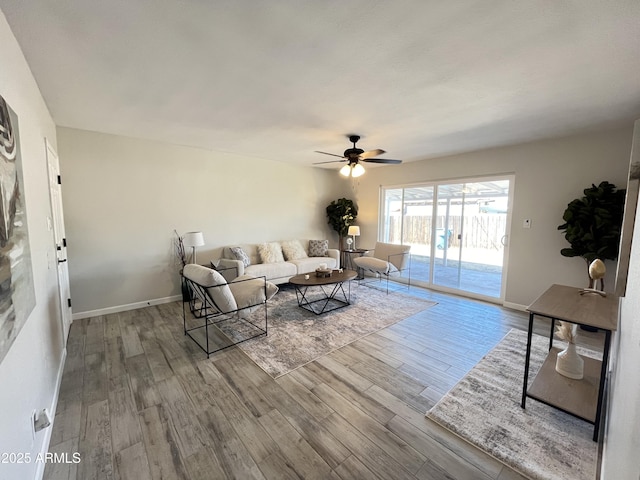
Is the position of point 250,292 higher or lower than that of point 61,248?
lower

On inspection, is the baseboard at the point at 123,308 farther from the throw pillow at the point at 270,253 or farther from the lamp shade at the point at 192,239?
the throw pillow at the point at 270,253

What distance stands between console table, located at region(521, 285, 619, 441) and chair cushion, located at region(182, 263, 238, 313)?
266 cm

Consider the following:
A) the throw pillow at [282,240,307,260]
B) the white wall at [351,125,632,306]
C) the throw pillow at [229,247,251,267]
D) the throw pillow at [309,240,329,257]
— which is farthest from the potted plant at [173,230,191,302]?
the white wall at [351,125,632,306]

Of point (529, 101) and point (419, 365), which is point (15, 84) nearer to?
point (419, 365)

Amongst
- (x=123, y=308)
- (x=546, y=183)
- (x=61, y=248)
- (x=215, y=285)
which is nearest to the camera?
(x=215, y=285)

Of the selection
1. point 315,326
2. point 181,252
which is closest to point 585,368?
point 315,326

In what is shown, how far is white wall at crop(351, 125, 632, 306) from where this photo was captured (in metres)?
3.34

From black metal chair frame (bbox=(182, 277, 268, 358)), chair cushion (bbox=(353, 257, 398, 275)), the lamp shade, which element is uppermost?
the lamp shade

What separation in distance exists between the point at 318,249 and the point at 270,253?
117cm

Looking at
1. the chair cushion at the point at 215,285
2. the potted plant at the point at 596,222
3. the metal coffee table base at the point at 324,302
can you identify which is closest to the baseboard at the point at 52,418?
the chair cushion at the point at 215,285

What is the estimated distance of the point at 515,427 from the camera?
71.7 inches

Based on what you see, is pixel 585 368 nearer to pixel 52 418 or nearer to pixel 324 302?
pixel 324 302

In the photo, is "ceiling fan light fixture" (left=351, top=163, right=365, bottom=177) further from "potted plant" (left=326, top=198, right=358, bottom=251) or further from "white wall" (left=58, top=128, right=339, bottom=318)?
"potted plant" (left=326, top=198, right=358, bottom=251)

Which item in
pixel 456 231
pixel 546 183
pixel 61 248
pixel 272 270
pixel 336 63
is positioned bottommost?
pixel 272 270
